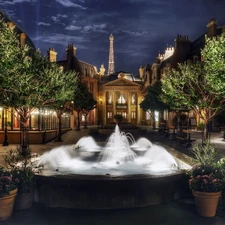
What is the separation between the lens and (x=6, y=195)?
7.85 m

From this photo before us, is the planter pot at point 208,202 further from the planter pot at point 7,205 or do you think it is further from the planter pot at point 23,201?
the planter pot at point 7,205

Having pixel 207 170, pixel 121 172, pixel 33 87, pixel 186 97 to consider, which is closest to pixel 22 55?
pixel 33 87

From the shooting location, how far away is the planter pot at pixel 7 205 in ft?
25.8

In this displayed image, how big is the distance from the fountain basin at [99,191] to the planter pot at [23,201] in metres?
0.54

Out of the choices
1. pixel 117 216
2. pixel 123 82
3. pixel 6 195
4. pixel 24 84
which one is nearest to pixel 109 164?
pixel 117 216

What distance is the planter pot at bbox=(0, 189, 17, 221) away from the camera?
7859mm

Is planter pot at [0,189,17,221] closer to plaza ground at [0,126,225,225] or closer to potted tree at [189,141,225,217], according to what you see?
plaza ground at [0,126,225,225]

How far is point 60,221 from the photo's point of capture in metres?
8.22

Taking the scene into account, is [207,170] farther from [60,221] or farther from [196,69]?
[196,69]

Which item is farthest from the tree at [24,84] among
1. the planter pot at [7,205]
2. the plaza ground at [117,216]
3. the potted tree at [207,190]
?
the potted tree at [207,190]

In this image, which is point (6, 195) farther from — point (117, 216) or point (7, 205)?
point (117, 216)

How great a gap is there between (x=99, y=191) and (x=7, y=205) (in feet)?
9.22

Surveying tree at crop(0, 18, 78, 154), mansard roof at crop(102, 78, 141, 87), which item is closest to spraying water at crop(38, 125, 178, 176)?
tree at crop(0, 18, 78, 154)

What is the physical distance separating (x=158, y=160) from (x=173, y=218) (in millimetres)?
6126
